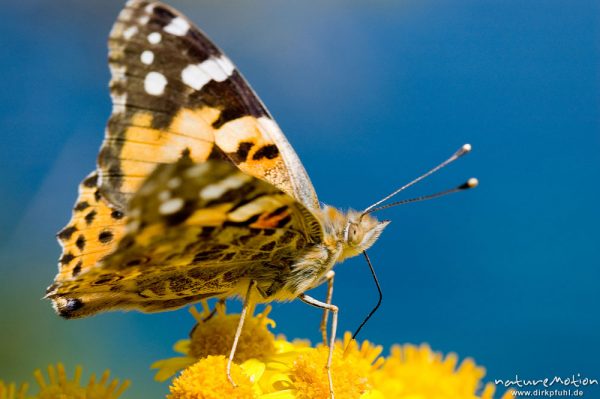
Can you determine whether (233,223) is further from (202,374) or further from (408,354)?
(408,354)

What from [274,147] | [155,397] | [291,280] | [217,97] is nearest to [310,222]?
[291,280]

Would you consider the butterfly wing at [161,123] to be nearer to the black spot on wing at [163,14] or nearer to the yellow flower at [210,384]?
the black spot on wing at [163,14]

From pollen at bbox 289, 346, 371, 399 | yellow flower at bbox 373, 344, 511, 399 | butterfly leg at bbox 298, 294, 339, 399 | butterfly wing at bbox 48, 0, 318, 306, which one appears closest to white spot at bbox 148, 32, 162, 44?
butterfly wing at bbox 48, 0, 318, 306

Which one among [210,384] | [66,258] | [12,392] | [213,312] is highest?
[213,312]

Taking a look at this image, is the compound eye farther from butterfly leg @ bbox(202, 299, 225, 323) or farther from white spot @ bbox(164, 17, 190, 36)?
white spot @ bbox(164, 17, 190, 36)

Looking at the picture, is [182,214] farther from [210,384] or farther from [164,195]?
[210,384]

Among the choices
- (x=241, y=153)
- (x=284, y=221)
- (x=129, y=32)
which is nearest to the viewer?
(x=284, y=221)

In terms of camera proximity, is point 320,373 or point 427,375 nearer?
point 320,373

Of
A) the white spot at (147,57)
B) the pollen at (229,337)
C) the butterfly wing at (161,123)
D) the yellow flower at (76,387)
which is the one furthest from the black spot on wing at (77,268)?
the white spot at (147,57)

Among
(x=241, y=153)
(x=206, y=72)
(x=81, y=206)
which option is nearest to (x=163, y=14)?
(x=206, y=72)
